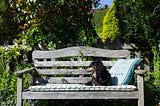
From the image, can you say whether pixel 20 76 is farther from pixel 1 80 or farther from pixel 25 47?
pixel 25 47

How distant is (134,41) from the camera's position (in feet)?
26.9

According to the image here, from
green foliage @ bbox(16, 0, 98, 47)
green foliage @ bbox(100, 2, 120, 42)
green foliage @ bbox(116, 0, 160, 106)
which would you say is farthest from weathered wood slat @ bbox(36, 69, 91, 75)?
green foliage @ bbox(100, 2, 120, 42)

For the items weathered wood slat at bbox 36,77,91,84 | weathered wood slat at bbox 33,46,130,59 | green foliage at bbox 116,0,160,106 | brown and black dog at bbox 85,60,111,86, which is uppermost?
green foliage at bbox 116,0,160,106

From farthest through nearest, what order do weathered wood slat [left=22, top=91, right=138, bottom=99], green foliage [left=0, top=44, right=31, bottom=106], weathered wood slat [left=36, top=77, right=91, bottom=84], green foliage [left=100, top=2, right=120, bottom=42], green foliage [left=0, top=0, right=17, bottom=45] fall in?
1. green foliage [left=100, top=2, right=120, bottom=42]
2. green foliage [left=0, top=0, right=17, bottom=45]
3. green foliage [left=0, top=44, right=31, bottom=106]
4. weathered wood slat [left=36, top=77, right=91, bottom=84]
5. weathered wood slat [left=22, top=91, right=138, bottom=99]

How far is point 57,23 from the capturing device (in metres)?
7.14

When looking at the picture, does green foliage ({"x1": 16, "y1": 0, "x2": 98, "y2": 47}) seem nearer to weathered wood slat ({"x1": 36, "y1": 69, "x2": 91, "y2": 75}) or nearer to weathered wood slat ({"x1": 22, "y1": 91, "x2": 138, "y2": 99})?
weathered wood slat ({"x1": 36, "y1": 69, "x2": 91, "y2": 75})

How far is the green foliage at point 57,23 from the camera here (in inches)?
278

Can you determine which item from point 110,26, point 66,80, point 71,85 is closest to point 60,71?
point 66,80

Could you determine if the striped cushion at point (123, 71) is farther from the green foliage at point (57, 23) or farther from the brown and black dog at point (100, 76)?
the green foliage at point (57, 23)

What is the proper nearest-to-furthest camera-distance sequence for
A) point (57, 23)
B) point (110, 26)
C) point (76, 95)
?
point (76, 95)
point (57, 23)
point (110, 26)

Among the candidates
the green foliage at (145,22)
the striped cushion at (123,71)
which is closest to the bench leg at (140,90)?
the striped cushion at (123,71)

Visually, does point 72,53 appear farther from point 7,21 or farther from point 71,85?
point 7,21

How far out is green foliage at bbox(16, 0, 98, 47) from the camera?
278 inches

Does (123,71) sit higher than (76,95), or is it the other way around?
(123,71)
